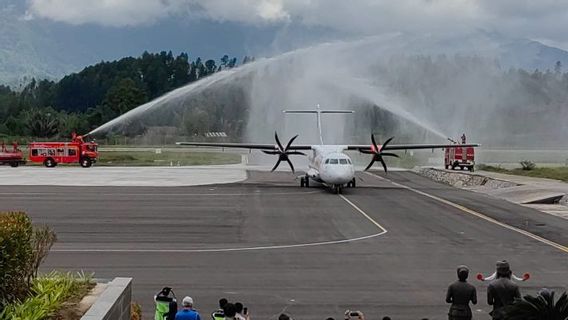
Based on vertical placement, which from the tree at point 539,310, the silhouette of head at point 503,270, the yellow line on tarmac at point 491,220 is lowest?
the yellow line on tarmac at point 491,220

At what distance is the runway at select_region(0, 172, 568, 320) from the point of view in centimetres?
1555

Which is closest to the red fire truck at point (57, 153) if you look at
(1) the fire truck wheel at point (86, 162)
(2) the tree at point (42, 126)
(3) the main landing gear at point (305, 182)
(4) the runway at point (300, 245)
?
(1) the fire truck wheel at point (86, 162)

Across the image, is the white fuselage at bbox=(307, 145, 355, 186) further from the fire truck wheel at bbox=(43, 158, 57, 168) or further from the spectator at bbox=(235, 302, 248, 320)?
the fire truck wheel at bbox=(43, 158, 57, 168)

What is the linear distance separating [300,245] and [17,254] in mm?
14006

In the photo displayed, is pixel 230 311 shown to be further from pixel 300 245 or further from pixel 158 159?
pixel 158 159

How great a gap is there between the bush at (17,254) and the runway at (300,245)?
373 cm

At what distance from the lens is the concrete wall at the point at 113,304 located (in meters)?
9.16

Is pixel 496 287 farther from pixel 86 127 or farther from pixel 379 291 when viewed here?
pixel 86 127

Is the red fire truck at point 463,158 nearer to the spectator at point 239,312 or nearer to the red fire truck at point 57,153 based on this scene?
the red fire truck at point 57,153

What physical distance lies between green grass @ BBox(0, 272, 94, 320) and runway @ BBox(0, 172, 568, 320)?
304 centimetres

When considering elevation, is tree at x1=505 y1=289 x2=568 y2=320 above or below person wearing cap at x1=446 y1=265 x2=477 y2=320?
above

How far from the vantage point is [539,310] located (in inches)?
269

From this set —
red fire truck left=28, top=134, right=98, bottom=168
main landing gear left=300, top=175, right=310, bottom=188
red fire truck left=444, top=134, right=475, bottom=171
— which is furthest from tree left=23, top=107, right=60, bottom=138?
main landing gear left=300, top=175, right=310, bottom=188

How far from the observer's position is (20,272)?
990 cm
